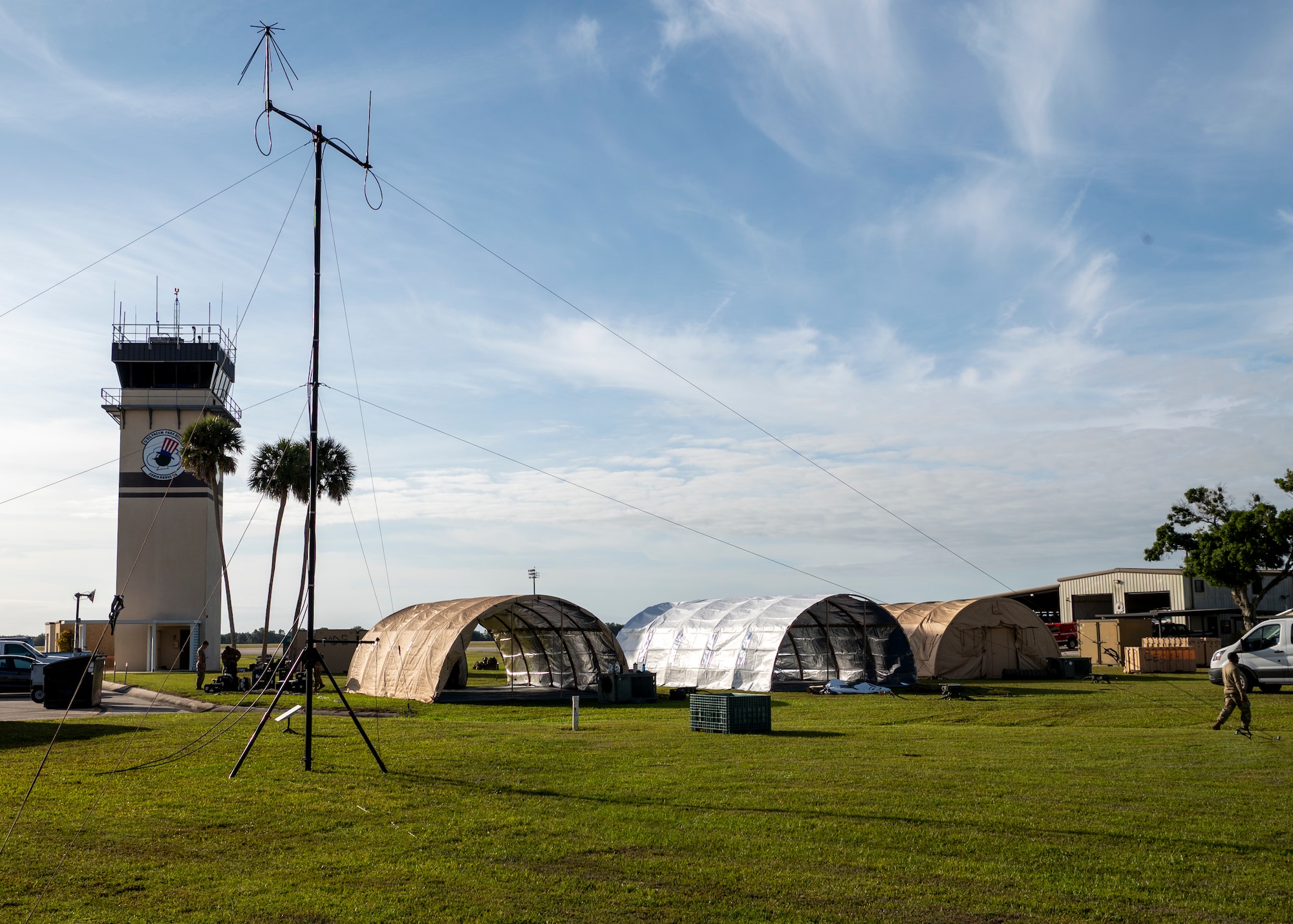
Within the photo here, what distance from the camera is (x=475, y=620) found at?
95.2ft

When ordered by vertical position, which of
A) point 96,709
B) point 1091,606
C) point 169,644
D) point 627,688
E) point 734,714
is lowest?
point 169,644

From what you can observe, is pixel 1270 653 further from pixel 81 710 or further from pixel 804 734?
pixel 81 710

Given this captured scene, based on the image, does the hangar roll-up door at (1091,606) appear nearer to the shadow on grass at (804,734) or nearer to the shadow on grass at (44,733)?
the shadow on grass at (804,734)

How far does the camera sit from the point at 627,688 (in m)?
27.7

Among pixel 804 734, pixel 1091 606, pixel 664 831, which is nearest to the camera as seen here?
pixel 664 831

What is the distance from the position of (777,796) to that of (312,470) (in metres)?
7.00

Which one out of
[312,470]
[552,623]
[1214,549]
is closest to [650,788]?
[312,470]

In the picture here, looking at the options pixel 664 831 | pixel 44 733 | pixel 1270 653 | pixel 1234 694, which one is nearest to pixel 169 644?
pixel 44 733

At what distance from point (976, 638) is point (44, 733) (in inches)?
1255

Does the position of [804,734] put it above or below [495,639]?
below

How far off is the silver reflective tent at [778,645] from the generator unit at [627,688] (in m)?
5.54

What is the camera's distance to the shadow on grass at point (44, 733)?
17.0m

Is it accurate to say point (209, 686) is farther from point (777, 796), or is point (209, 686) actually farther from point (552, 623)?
point (777, 796)

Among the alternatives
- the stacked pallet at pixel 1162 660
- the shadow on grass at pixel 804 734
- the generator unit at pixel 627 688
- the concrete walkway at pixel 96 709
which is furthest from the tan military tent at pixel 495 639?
the stacked pallet at pixel 1162 660
